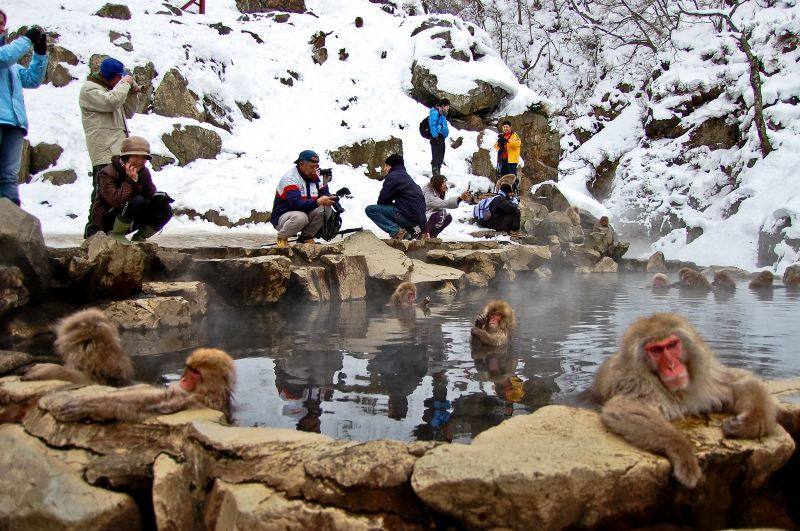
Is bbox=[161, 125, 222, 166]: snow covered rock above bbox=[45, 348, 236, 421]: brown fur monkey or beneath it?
above

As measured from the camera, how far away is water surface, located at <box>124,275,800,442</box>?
2.82 m

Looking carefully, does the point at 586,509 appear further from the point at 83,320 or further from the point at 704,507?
the point at 83,320

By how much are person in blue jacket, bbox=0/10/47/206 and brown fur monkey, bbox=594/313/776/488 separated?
4.86m

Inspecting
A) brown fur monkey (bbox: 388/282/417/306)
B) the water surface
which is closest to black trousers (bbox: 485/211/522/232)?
the water surface

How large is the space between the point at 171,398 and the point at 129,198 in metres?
3.48

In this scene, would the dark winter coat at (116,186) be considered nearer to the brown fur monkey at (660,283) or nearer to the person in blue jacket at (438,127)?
the brown fur monkey at (660,283)

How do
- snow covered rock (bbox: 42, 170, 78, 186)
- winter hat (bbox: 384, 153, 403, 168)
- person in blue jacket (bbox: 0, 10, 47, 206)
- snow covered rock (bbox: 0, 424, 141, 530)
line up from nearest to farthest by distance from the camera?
snow covered rock (bbox: 0, 424, 141, 530) < person in blue jacket (bbox: 0, 10, 47, 206) < winter hat (bbox: 384, 153, 403, 168) < snow covered rock (bbox: 42, 170, 78, 186)

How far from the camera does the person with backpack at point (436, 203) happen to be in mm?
9852

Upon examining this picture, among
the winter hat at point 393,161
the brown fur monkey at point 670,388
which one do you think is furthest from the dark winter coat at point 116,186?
the brown fur monkey at point 670,388

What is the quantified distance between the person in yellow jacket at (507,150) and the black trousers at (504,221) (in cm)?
190

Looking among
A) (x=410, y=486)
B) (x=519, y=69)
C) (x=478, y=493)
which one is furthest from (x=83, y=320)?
(x=519, y=69)

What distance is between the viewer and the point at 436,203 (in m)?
9.93

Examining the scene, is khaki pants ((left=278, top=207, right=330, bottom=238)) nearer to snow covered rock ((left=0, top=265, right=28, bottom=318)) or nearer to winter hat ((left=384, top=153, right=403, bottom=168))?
winter hat ((left=384, top=153, right=403, bottom=168))

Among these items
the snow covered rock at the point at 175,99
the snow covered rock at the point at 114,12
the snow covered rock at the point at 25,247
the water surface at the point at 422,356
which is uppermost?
the snow covered rock at the point at 114,12
